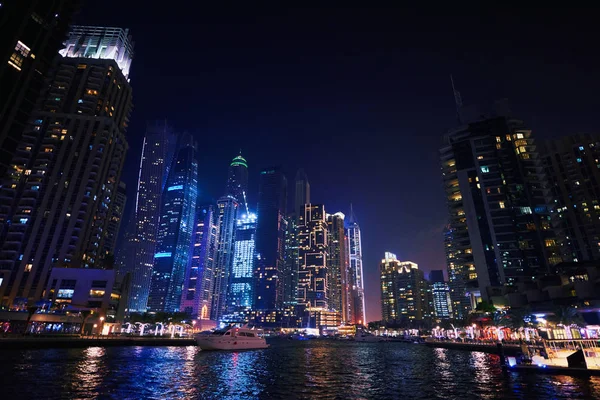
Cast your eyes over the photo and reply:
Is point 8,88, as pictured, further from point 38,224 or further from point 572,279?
point 572,279

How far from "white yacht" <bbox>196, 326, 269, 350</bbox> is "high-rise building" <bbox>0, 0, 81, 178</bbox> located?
169ft

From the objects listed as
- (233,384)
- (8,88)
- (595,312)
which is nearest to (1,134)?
(8,88)

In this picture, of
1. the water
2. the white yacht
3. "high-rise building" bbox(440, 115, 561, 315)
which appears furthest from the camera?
"high-rise building" bbox(440, 115, 561, 315)

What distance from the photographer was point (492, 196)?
123875mm

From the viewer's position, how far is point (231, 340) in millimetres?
80500

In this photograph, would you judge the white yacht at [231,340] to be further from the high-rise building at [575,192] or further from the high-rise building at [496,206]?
the high-rise building at [575,192]

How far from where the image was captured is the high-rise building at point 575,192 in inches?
5044

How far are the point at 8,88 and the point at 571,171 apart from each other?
18569 centimetres

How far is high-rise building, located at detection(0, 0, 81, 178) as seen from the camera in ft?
177

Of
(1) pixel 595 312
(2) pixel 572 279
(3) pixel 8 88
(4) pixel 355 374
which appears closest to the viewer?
(4) pixel 355 374

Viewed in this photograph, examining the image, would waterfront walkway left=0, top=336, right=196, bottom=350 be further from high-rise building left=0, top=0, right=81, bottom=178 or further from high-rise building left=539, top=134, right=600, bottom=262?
high-rise building left=539, top=134, right=600, bottom=262

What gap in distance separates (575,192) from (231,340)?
148047mm

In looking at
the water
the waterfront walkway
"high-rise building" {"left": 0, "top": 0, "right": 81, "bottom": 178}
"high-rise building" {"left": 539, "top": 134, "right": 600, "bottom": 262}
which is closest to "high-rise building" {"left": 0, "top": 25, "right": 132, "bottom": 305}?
the waterfront walkway

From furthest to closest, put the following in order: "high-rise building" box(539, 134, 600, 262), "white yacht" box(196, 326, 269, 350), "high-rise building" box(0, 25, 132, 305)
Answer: "high-rise building" box(539, 134, 600, 262) < "high-rise building" box(0, 25, 132, 305) < "white yacht" box(196, 326, 269, 350)
